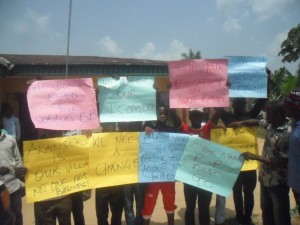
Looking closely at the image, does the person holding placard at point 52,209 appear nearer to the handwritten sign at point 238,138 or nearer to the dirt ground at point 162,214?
the dirt ground at point 162,214

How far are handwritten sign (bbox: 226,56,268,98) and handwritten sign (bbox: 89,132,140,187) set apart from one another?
1250 millimetres

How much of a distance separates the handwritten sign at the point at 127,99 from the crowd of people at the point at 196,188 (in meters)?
0.23

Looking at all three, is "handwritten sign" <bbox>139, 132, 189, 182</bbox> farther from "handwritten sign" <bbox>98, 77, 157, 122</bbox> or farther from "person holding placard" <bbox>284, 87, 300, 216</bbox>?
"person holding placard" <bbox>284, 87, 300, 216</bbox>

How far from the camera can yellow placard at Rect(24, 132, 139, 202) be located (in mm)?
3311

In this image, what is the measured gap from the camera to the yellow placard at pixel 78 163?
10.9ft

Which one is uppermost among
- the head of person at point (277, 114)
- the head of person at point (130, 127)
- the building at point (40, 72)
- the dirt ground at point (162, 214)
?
the building at point (40, 72)

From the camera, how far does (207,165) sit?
3.73 m

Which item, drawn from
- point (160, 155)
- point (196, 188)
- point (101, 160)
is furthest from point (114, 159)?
point (196, 188)

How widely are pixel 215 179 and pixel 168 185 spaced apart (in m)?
0.59

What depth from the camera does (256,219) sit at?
497 cm

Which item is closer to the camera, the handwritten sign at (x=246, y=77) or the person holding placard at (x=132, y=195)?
the handwritten sign at (x=246, y=77)

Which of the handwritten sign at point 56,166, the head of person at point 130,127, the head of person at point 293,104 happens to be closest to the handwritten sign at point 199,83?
the head of person at point 130,127

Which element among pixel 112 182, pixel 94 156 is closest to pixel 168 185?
pixel 112 182

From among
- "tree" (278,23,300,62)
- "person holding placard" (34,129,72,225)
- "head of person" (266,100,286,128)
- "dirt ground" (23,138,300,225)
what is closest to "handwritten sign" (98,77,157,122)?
"person holding placard" (34,129,72,225)
